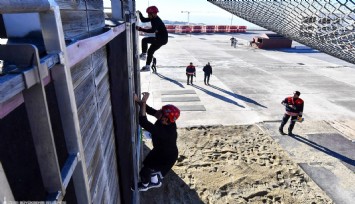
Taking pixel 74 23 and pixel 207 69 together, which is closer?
pixel 74 23

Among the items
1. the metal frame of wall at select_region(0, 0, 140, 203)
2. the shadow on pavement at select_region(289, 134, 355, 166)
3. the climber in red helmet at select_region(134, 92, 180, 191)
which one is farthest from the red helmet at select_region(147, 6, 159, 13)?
the shadow on pavement at select_region(289, 134, 355, 166)

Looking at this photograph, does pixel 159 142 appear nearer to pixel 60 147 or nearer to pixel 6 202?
pixel 60 147

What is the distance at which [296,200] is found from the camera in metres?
7.46

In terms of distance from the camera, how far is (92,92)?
9.27 ft

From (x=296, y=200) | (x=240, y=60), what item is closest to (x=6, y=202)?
(x=296, y=200)

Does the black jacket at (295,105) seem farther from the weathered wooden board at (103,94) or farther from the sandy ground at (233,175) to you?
the weathered wooden board at (103,94)

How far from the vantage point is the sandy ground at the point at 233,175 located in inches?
296

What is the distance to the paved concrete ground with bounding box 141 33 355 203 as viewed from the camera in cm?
930

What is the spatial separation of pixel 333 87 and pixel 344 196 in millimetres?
13501

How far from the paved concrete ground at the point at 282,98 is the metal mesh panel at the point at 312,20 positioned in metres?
3.41

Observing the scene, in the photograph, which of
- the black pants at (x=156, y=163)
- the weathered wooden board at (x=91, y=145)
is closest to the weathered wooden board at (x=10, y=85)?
the weathered wooden board at (x=91, y=145)

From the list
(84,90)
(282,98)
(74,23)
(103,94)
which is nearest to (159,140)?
(103,94)

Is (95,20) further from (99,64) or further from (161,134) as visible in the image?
(161,134)

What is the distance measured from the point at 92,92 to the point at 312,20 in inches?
535
